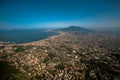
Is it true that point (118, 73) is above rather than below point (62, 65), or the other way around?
below

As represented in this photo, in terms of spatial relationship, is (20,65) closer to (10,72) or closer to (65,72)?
(10,72)

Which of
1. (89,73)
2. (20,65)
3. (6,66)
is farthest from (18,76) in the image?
(89,73)

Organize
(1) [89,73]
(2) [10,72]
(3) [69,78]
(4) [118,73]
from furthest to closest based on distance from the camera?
(4) [118,73], (1) [89,73], (2) [10,72], (3) [69,78]

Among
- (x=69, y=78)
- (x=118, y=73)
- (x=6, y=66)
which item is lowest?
(x=118, y=73)

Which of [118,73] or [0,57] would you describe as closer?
[118,73]

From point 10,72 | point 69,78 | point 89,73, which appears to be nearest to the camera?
point 69,78

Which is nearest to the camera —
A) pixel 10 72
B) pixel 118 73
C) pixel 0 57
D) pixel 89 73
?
pixel 10 72

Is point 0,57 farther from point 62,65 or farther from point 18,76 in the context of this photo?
point 62,65

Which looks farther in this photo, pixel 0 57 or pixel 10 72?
pixel 0 57

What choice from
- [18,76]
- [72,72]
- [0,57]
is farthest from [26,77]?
[0,57]
